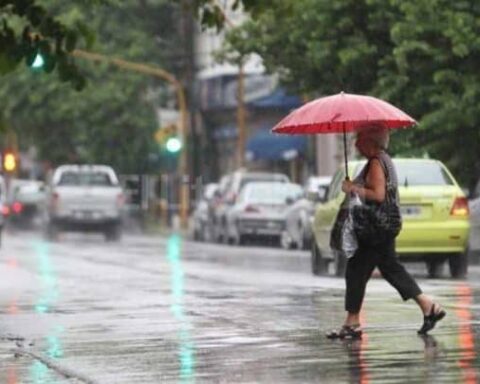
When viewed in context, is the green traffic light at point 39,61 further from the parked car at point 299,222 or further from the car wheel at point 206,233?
the car wheel at point 206,233

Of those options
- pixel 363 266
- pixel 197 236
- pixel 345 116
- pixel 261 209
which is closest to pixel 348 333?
pixel 363 266

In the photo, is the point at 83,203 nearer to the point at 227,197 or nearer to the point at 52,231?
the point at 52,231

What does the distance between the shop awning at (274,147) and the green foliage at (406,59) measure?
23022 millimetres

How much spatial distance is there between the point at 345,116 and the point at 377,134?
55 centimetres

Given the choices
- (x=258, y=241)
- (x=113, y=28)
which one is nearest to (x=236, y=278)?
(x=258, y=241)

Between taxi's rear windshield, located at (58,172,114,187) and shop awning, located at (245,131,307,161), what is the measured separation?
1169 centimetres

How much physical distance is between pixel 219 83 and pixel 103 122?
5918mm

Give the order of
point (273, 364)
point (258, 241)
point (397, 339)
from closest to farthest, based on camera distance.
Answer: point (273, 364) → point (397, 339) → point (258, 241)

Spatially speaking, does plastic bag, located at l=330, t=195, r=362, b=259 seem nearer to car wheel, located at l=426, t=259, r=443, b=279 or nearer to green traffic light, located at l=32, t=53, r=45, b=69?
green traffic light, located at l=32, t=53, r=45, b=69

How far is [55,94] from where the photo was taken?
6306cm

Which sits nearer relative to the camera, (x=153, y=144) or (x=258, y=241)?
(x=258, y=241)

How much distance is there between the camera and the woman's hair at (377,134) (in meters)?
14.0

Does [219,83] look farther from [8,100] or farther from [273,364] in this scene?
[273,364]

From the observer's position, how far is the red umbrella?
47.3 feet
